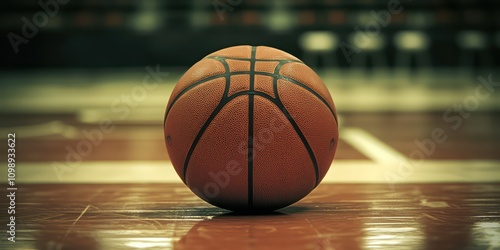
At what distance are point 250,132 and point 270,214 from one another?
0.42m

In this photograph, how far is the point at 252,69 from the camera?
3.78 m

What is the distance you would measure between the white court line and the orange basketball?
1354mm

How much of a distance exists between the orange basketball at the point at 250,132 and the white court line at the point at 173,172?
4.44 ft

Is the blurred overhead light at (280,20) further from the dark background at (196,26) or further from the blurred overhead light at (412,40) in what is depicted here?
the blurred overhead light at (412,40)

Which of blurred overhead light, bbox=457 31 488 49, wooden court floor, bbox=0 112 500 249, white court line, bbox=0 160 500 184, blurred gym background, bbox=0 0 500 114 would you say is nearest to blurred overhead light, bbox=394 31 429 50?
blurred gym background, bbox=0 0 500 114

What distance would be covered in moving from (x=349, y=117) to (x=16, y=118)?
3.73 m

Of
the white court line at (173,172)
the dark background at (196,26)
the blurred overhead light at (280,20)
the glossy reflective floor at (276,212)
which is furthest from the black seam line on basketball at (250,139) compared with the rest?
the blurred overhead light at (280,20)

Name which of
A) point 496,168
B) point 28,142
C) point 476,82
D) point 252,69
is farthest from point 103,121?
point 476,82

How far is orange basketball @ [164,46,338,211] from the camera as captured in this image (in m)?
3.63

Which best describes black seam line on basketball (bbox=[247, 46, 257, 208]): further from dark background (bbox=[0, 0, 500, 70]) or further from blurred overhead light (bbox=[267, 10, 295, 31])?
blurred overhead light (bbox=[267, 10, 295, 31])

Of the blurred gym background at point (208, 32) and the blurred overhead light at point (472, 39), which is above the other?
the blurred gym background at point (208, 32)

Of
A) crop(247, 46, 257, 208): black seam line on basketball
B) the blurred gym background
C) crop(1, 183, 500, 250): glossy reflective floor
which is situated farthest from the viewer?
the blurred gym background

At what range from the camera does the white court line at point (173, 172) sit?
16.9 feet

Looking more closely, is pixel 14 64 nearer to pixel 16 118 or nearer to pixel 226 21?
pixel 226 21
